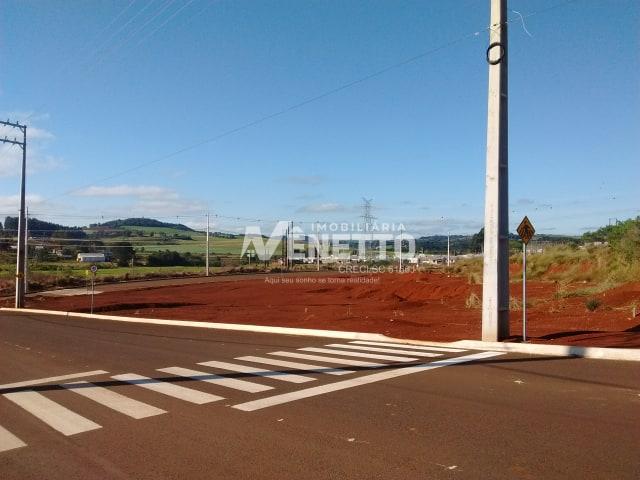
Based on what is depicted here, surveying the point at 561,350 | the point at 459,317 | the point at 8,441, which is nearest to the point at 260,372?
the point at 8,441

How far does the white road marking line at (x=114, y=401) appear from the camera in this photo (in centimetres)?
711

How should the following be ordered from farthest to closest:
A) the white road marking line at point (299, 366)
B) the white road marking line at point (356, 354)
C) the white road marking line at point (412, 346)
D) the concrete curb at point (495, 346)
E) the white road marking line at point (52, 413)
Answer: the white road marking line at point (412, 346) → the white road marking line at point (356, 354) → the concrete curb at point (495, 346) → the white road marking line at point (299, 366) → the white road marking line at point (52, 413)

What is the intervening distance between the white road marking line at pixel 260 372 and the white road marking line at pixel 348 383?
0.70 meters

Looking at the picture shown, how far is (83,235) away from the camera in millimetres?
102438

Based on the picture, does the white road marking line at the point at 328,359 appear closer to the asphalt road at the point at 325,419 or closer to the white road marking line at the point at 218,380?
the asphalt road at the point at 325,419

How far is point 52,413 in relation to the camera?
284 inches

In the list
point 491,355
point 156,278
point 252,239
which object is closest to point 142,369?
point 491,355

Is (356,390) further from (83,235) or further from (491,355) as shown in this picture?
(83,235)

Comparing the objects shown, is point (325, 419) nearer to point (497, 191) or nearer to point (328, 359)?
point (328, 359)

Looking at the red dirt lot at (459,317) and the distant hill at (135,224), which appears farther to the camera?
the distant hill at (135,224)

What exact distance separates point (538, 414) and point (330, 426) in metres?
2.50

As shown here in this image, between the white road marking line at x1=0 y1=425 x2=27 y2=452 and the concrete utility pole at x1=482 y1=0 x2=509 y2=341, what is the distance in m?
10.2

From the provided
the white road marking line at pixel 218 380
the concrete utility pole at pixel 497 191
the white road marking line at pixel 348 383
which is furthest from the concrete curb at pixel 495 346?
the white road marking line at pixel 218 380

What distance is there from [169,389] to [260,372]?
1781 millimetres
